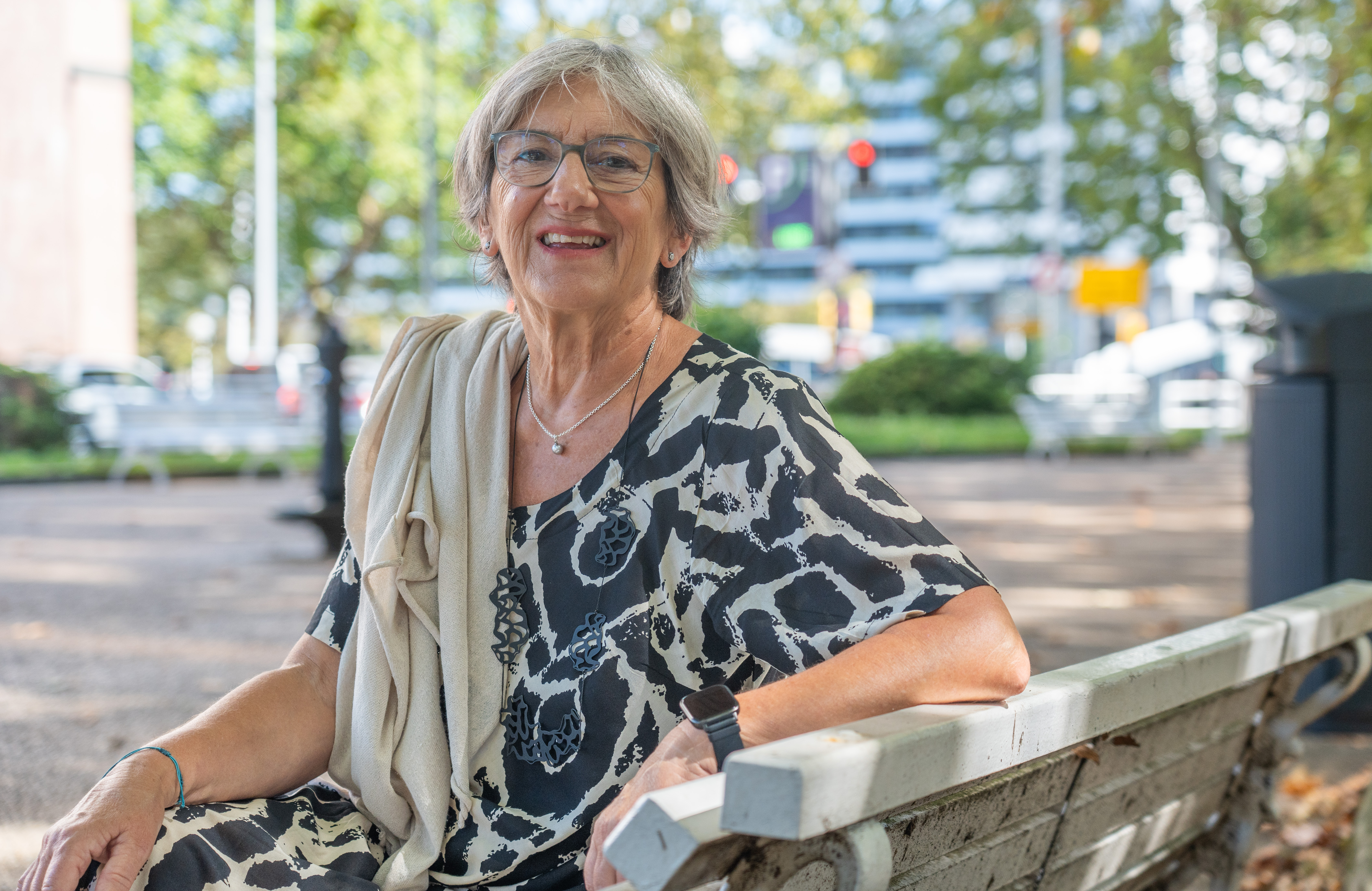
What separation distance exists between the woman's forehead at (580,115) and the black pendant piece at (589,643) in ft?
2.55

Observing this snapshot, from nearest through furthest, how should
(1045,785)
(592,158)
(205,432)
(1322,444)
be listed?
(1045,785)
(592,158)
(1322,444)
(205,432)

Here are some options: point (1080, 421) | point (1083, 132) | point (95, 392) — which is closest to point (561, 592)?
point (1080, 421)

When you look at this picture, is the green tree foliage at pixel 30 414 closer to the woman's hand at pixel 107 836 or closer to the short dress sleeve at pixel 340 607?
the short dress sleeve at pixel 340 607

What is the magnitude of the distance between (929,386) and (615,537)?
80.3ft

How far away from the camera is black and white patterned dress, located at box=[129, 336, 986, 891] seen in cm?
182

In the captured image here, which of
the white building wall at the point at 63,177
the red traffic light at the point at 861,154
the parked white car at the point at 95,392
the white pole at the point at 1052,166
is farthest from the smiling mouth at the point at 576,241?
the white pole at the point at 1052,166

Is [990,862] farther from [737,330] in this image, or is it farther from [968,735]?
[737,330]

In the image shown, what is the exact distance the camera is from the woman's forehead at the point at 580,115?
2176mm

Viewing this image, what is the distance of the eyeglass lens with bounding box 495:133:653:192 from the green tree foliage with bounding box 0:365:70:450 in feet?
61.5

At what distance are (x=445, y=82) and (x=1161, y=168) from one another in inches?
649

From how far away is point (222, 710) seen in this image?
2.17 metres

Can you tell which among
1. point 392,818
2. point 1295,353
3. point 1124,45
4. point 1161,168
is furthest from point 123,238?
point 392,818

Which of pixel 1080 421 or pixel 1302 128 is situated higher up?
pixel 1302 128

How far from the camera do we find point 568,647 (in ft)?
6.74
